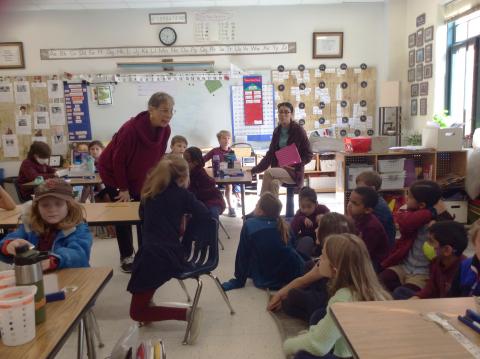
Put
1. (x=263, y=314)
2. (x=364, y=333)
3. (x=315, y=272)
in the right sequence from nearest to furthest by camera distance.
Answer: (x=364, y=333), (x=315, y=272), (x=263, y=314)

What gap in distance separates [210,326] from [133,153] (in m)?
1.37

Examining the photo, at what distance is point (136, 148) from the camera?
303 centimetres

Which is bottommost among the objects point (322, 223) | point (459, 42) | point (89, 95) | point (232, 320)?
point (232, 320)

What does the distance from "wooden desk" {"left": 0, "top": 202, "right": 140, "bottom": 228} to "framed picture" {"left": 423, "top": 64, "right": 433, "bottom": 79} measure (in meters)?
4.16

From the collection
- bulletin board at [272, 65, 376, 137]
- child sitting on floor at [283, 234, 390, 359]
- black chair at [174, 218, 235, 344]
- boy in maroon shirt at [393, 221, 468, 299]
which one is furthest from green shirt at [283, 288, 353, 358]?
bulletin board at [272, 65, 376, 137]

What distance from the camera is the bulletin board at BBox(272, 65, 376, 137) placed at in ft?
20.2

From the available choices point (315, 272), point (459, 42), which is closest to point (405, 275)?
point (315, 272)

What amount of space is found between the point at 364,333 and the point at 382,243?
5.43 feet

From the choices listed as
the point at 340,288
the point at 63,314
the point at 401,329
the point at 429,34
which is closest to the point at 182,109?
the point at 429,34

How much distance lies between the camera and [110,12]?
19.5 feet

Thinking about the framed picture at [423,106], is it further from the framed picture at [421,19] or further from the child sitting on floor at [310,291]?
the child sitting on floor at [310,291]

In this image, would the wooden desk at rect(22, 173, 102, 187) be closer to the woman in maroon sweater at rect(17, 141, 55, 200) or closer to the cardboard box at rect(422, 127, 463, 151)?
the woman in maroon sweater at rect(17, 141, 55, 200)

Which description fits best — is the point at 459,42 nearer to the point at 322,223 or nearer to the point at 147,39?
the point at 322,223

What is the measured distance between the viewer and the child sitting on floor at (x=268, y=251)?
107 inches
